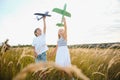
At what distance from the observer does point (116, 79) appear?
314 centimetres

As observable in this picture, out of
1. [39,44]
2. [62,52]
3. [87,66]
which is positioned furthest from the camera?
[39,44]

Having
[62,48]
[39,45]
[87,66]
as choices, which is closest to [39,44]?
[39,45]

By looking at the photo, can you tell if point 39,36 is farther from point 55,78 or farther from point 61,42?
point 55,78

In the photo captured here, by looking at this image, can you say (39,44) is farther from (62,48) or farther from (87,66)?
(87,66)

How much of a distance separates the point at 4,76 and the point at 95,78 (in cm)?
113

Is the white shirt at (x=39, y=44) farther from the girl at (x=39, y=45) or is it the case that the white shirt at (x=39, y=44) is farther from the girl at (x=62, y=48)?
the girl at (x=62, y=48)

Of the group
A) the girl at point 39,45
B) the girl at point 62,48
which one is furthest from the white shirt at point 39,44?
the girl at point 62,48

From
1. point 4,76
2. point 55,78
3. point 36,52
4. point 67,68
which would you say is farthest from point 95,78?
point 67,68

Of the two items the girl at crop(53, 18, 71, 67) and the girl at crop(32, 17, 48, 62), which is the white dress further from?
the girl at crop(32, 17, 48, 62)

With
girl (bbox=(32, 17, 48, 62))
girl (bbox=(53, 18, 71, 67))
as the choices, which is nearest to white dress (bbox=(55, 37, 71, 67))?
girl (bbox=(53, 18, 71, 67))

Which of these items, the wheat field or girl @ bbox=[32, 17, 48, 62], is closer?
the wheat field

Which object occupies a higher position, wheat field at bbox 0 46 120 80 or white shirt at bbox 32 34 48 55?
white shirt at bbox 32 34 48 55

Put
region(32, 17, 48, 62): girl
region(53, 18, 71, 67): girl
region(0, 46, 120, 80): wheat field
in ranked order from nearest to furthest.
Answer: region(0, 46, 120, 80): wheat field, region(53, 18, 71, 67): girl, region(32, 17, 48, 62): girl

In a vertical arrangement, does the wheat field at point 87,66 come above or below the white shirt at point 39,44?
below
